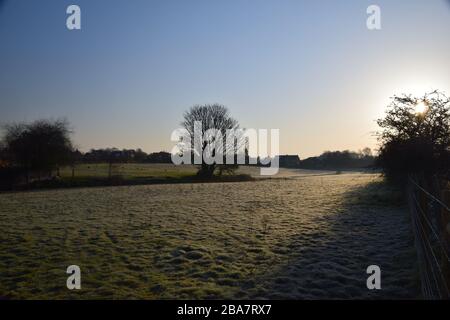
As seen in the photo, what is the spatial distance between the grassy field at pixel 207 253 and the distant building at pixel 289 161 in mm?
119555

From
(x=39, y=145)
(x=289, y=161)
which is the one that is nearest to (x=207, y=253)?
(x=39, y=145)

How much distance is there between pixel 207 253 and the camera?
1073 cm

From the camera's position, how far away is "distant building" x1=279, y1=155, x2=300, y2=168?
13769cm

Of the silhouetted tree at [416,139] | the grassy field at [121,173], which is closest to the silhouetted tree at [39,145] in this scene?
the grassy field at [121,173]

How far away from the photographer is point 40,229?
569 inches

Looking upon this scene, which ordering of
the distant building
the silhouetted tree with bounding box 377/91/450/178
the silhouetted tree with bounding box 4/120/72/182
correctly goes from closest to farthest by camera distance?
the silhouetted tree with bounding box 377/91/450/178 → the silhouetted tree with bounding box 4/120/72/182 → the distant building

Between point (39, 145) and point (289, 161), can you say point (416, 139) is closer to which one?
point (39, 145)

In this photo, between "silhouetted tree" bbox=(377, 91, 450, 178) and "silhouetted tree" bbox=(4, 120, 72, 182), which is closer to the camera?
"silhouetted tree" bbox=(377, 91, 450, 178)

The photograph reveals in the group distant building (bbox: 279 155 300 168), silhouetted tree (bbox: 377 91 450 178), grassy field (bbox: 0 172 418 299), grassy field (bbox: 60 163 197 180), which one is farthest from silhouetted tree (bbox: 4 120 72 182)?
distant building (bbox: 279 155 300 168)

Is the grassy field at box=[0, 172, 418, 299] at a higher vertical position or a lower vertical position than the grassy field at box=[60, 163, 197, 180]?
lower

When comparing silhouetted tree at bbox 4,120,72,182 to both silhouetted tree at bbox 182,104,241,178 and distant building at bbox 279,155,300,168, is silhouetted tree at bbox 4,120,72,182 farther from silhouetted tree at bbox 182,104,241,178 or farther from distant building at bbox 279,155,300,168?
distant building at bbox 279,155,300,168

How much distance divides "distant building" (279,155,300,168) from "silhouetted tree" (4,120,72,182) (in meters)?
94.6

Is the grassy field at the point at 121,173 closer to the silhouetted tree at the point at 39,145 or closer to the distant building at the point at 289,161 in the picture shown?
the silhouetted tree at the point at 39,145
